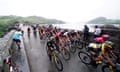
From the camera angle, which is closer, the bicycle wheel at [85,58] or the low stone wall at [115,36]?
the bicycle wheel at [85,58]

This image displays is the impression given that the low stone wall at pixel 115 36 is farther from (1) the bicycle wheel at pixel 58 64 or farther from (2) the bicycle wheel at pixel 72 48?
Answer: (1) the bicycle wheel at pixel 58 64

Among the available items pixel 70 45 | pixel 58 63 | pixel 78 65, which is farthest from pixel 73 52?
pixel 58 63

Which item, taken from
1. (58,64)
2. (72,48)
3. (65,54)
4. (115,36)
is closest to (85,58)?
(58,64)

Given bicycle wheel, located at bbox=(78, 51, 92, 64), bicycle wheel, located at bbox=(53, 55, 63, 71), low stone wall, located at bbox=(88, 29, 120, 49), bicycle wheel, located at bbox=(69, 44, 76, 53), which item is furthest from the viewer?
bicycle wheel, located at bbox=(69, 44, 76, 53)

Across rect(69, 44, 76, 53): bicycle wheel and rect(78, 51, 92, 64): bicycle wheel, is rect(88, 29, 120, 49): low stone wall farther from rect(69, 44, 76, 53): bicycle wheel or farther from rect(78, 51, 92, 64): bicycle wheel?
rect(78, 51, 92, 64): bicycle wheel

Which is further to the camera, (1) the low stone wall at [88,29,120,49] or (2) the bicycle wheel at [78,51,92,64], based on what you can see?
(1) the low stone wall at [88,29,120,49]

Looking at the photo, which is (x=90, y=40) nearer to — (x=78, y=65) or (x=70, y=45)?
(x=70, y=45)

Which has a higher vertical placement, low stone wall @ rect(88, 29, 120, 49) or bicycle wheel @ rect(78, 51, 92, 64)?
low stone wall @ rect(88, 29, 120, 49)

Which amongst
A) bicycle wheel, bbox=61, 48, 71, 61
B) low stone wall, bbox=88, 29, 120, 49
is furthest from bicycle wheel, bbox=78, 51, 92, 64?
low stone wall, bbox=88, 29, 120, 49

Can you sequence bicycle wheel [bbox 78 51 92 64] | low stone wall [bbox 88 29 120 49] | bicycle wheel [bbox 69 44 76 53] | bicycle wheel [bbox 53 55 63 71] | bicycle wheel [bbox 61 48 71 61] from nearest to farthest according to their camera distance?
bicycle wheel [bbox 53 55 63 71], bicycle wheel [bbox 78 51 92 64], bicycle wheel [bbox 61 48 71 61], low stone wall [bbox 88 29 120 49], bicycle wheel [bbox 69 44 76 53]

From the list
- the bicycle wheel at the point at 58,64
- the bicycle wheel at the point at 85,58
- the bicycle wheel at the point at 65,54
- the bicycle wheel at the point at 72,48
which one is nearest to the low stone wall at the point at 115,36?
the bicycle wheel at the point at 72,48

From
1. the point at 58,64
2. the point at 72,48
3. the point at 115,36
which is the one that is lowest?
the point at 58,64

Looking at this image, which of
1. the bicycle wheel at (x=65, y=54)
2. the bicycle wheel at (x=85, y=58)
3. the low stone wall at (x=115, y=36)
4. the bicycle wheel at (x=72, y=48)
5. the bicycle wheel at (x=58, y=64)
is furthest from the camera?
the bicycle wheel at (x=72, y=48)

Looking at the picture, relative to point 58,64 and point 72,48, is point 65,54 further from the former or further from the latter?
point 58,64
